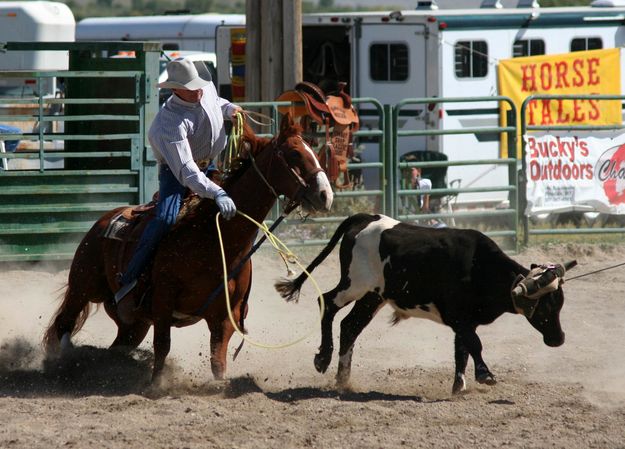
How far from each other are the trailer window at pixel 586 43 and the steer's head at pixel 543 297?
1019cm

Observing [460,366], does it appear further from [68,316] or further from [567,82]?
[567,82]

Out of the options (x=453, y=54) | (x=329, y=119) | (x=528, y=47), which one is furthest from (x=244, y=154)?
(x=528, y=47)

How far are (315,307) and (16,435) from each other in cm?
446

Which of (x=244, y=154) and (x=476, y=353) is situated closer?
(x=476, y=353)

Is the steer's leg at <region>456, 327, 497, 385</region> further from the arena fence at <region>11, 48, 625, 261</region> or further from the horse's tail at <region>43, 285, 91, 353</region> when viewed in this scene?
the arena fence at <region>11, 48, 625, 261</region>

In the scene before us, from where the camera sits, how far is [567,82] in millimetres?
15273

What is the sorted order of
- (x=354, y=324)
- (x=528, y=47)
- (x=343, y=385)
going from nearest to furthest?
1. (x=343, y=385)
2. (x=354, y=324)
3. (x=528, y=47)

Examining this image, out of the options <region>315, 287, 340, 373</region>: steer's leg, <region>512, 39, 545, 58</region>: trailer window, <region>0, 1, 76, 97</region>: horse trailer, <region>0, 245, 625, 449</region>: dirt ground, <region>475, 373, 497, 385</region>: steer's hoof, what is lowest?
<region>0, 245, 625, 449</region>: dirt ground

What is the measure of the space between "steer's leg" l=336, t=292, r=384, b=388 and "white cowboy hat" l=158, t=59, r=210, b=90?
1.66m

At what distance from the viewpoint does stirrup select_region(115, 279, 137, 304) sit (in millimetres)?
6589

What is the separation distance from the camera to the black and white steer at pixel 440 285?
637 cm

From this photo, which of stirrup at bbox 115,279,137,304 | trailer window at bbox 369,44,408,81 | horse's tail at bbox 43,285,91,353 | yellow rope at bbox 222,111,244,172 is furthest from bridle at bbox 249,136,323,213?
trailer window at bbox 369,44,408,81

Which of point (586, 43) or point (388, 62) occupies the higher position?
point (586, 43)

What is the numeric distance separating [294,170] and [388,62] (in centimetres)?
926
